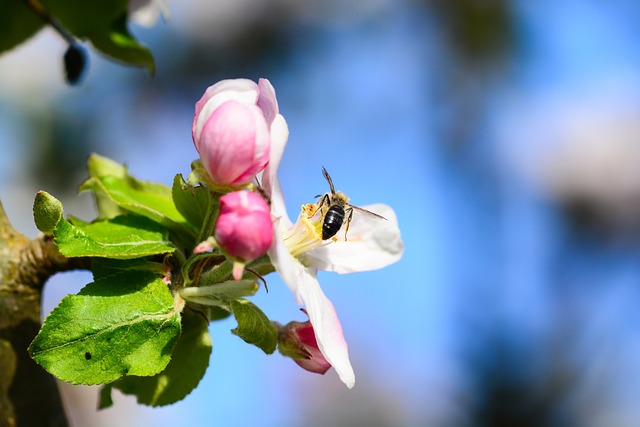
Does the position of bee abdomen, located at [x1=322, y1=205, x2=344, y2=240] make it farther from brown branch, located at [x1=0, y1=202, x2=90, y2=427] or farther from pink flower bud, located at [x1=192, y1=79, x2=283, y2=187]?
brown branch, located at [x1=0, y1=202, x2=90, y2=427]

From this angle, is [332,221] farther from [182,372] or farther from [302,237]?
[182,372]

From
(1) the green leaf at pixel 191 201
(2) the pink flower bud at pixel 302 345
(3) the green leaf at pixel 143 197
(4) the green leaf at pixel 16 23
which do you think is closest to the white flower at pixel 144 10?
(4) the green leaf at pixel 16 23

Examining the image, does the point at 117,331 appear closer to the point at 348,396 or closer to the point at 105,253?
the point at 105,253

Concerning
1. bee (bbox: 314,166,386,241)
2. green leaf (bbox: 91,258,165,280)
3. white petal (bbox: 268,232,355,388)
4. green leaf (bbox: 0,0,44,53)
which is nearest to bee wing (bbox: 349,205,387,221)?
bee (bbox: 314,166,386,241)

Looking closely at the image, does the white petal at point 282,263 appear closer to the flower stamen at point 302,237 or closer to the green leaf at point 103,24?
the flower stamen at point 302,237

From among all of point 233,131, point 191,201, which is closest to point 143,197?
point 191,201
